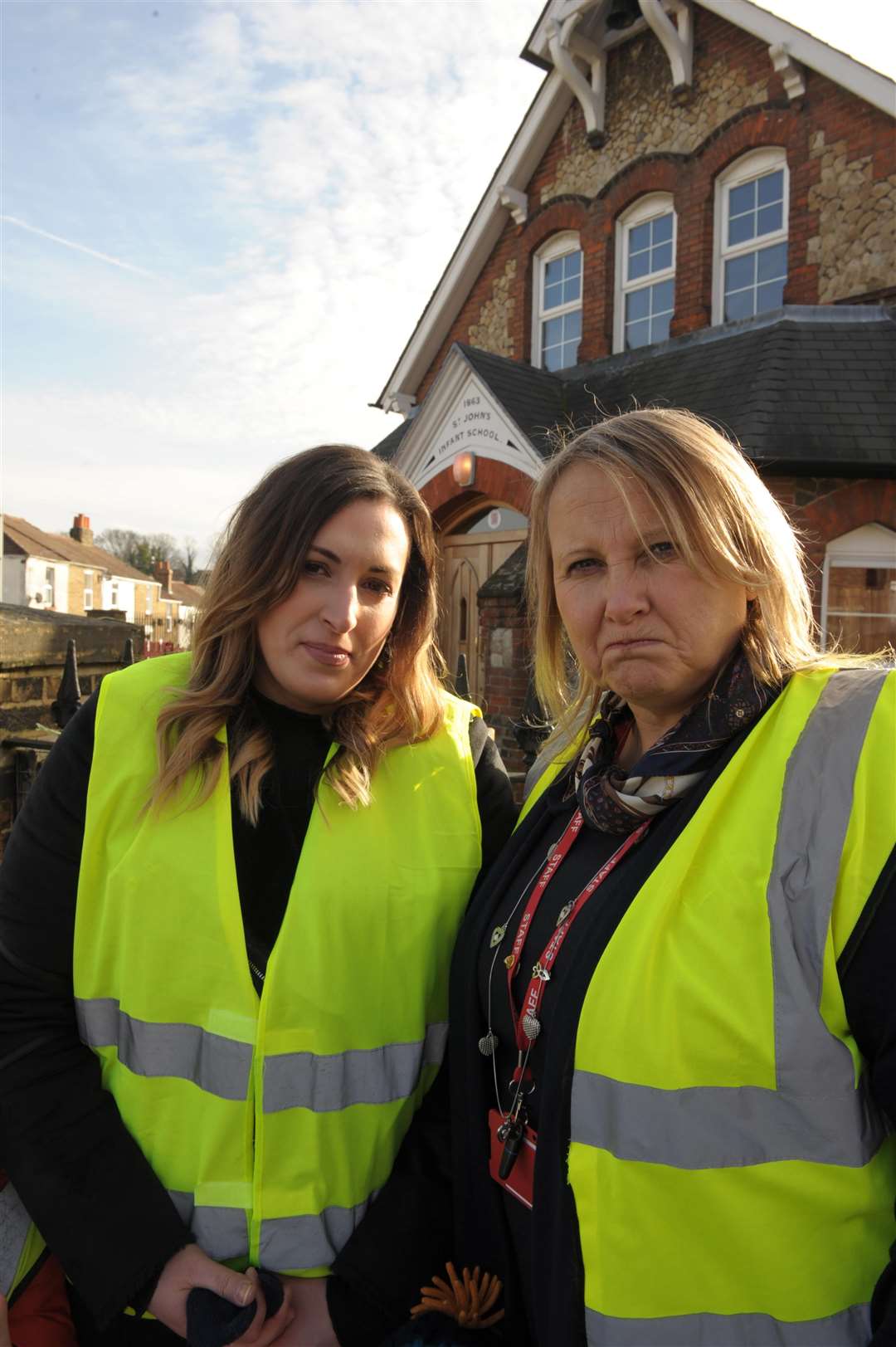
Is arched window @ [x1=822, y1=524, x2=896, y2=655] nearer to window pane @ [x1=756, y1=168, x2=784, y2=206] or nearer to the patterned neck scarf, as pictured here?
window pane @ [x1=756, y1=168, x2=784, y2=206]

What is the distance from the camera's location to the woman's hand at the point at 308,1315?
4.79 ft

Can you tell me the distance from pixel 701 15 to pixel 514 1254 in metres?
12.2

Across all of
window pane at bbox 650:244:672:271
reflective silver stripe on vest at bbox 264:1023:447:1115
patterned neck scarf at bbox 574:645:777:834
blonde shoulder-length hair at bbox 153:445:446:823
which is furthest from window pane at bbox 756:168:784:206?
reflective silver stripe on vest at bbox 264:1023:447:1115

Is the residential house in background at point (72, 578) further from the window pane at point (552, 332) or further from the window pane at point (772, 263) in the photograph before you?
the window pane at point (772, 263)

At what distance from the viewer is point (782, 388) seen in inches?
309

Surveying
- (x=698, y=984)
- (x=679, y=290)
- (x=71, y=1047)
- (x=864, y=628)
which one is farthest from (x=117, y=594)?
(x=698, y=984)

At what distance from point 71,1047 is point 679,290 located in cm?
1034

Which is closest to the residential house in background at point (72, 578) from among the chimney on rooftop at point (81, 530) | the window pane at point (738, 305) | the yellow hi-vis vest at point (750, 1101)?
the chimney on rooftop at point (81, 530)

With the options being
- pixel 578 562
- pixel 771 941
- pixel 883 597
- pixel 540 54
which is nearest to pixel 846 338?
pixel 883 597

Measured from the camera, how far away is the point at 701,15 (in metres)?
9.67

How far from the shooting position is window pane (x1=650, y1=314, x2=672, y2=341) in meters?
10.2

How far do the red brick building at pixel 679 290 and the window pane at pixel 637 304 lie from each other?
0.08 ft

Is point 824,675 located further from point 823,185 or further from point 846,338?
point 823,185

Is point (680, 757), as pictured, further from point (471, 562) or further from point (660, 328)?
point (660, 328)
